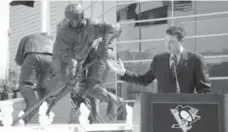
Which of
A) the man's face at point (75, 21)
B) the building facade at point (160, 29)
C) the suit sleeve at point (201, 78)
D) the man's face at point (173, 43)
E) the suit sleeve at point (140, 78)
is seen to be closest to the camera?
the man's face at point (173, 43)

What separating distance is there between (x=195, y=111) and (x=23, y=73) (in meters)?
6.29

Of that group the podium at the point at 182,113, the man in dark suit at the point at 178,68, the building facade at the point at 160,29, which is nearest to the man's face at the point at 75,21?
the man in dark suit at the point at 178,68

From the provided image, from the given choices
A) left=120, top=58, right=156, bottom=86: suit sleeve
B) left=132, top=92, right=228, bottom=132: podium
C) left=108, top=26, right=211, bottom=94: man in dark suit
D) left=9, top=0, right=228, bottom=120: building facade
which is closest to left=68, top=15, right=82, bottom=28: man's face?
left=120, top=58, right=156, bottom=86: suit sleeve

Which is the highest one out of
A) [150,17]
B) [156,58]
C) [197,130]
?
[150,17]

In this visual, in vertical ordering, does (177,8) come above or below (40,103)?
above

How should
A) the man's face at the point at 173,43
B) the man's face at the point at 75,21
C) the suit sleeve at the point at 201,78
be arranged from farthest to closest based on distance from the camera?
the man's face at the point at 75,21
the suit sleeve at the point at 201,78
the man's face at the point at 173,43

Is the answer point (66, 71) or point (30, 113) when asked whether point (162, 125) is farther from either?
point (30, 113)

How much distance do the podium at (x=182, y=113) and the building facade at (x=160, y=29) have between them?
1570 centimetres

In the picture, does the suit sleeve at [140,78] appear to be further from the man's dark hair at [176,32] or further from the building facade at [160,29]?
the building facade at [160,29]

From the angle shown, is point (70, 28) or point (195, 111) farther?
point (70, 28)

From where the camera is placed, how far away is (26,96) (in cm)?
857

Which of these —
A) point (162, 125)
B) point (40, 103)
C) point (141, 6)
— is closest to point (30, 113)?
point (40, 103)

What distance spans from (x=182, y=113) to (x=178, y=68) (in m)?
1.09

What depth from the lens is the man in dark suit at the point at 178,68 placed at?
368 centimetres
